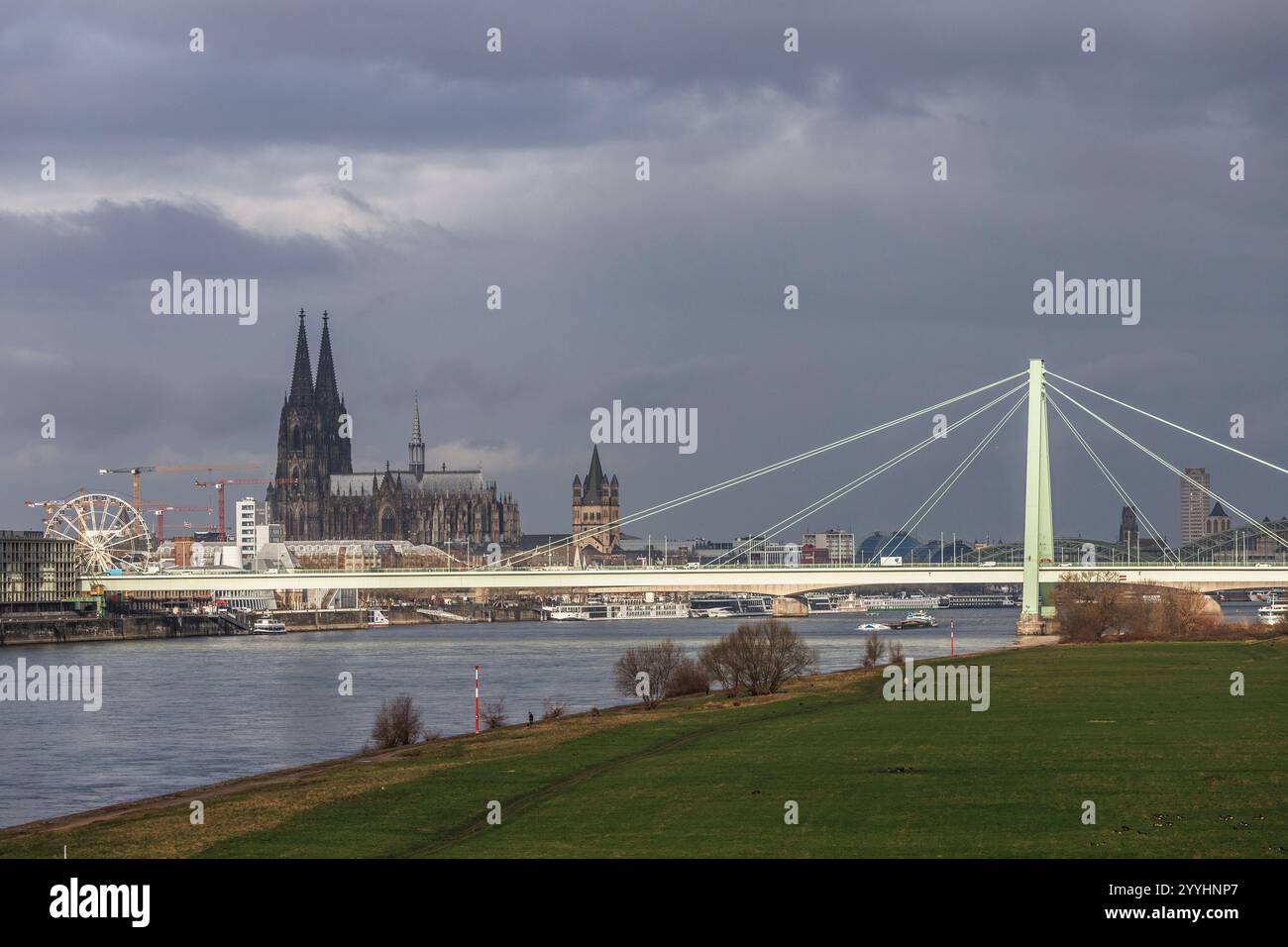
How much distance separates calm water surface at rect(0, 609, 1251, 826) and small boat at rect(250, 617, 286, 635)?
70.0 ft

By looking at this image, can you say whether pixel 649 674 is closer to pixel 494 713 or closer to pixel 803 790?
pixel 494 713

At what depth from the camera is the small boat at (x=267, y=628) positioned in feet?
373

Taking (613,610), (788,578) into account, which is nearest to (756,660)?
(788,578)

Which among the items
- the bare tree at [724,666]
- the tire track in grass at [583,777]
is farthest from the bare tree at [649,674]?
the tire track in grass at [583,777]

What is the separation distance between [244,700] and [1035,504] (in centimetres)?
3230

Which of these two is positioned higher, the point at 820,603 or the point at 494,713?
the point at 494,713

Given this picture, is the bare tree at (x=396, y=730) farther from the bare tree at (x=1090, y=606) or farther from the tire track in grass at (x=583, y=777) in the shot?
the bare tree at (x=1090, y=606)

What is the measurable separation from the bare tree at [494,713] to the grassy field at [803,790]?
3052mm

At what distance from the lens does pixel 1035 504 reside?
6619 cm

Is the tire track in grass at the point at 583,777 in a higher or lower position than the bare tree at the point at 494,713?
higher

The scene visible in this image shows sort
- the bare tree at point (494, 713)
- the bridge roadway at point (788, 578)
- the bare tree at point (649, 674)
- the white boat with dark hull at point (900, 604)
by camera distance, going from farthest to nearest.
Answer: the white boat with dark hull at point (900, 604), the bridge roadway at point (788, 578), the bare tree at point (649, 674), the bare tree at point (494, 713)
